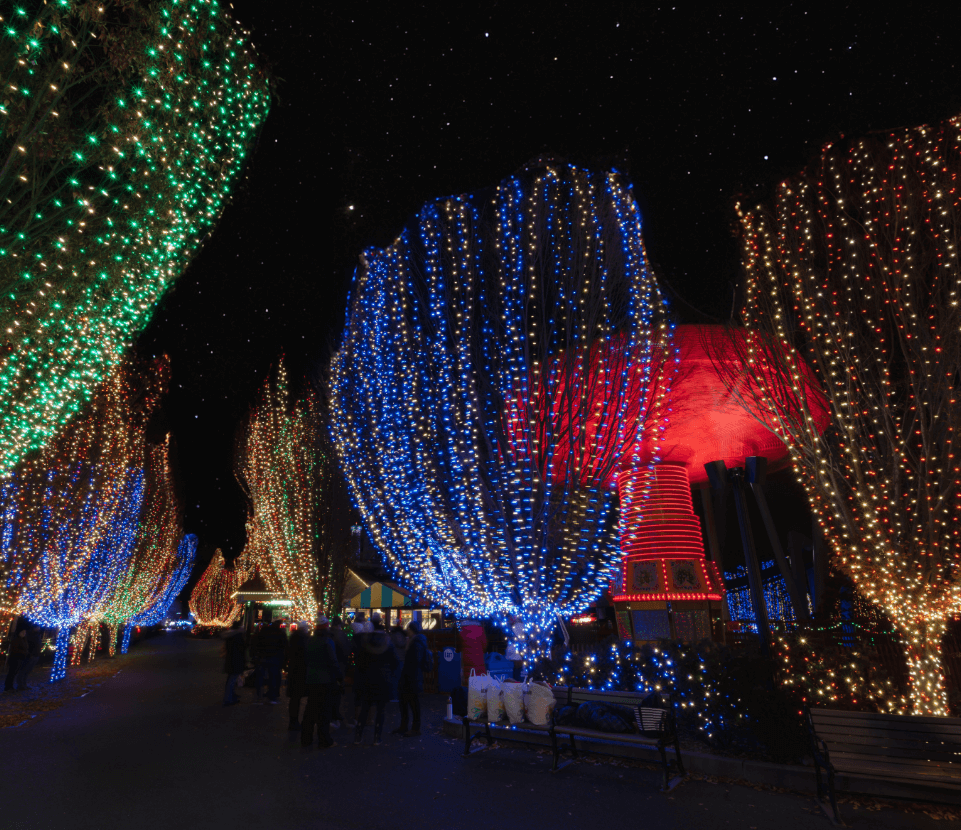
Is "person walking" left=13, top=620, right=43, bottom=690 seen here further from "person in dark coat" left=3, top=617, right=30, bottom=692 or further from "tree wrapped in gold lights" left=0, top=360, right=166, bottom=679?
"tree wrapped in gold lights" left=0, top=360, right=166, bottom=679

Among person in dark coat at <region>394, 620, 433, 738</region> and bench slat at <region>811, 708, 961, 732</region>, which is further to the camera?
person in dark coat at <region>394, 620, 433, 738</region>

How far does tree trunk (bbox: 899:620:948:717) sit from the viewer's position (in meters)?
7.16

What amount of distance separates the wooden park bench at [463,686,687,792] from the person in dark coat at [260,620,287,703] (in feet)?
19.6

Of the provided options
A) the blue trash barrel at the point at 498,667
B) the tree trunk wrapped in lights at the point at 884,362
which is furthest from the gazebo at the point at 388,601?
the tree trunk wrapped in lights at the point at 884,362

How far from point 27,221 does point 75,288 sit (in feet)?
3.17

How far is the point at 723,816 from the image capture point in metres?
5.10

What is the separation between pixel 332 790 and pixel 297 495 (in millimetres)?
15541

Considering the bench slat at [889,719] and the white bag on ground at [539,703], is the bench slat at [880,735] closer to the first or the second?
the bench slat at [889,719]

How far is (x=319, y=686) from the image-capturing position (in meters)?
8.35

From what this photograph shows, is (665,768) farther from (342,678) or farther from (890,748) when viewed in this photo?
(342,678)

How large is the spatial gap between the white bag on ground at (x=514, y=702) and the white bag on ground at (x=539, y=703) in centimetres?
11

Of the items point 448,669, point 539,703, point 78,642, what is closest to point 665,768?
point 539,703

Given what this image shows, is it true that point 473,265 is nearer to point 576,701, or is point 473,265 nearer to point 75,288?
point 75,288

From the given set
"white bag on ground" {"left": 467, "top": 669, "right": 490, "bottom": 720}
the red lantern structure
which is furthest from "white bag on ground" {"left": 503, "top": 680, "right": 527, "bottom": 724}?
the red lantern structure
